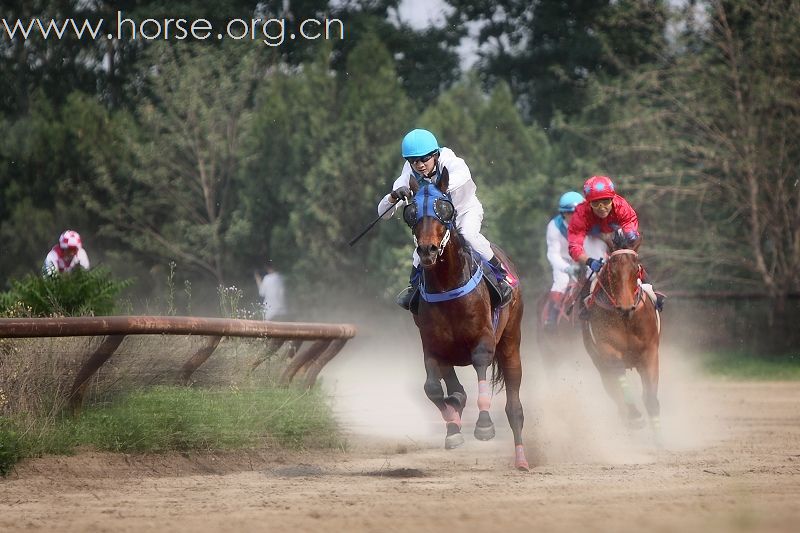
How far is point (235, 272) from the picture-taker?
129 ft

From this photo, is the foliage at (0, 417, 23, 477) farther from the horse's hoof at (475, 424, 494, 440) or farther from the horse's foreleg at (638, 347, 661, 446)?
the horse's foreleg at (638, 347, 661, 446)

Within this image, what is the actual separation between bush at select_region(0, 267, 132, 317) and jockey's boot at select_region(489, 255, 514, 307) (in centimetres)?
330

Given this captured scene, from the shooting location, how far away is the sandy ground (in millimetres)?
7059

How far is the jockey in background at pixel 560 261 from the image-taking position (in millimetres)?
15492

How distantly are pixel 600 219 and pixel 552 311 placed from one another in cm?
297

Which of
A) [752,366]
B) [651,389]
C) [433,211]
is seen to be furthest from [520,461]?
[752,366]

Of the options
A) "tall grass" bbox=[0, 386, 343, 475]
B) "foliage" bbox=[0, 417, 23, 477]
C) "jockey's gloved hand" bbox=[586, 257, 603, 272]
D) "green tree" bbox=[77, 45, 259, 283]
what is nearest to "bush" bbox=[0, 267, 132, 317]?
"tall grass" bbox=[0, 386, 343, 475]

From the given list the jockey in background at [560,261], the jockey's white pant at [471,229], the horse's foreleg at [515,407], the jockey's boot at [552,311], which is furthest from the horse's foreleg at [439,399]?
the jockey's boot at [552,311]

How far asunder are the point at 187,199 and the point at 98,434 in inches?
1207

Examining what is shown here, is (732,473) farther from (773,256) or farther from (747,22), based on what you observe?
(747,22)

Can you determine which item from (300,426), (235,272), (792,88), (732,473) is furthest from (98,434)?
(235,272)

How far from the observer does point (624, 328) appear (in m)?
12.6

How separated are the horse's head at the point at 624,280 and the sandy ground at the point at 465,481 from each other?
123 centimetres

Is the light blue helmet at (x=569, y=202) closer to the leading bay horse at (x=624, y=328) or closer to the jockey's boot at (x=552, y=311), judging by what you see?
the jockey's boot at (x=552, y=311)
